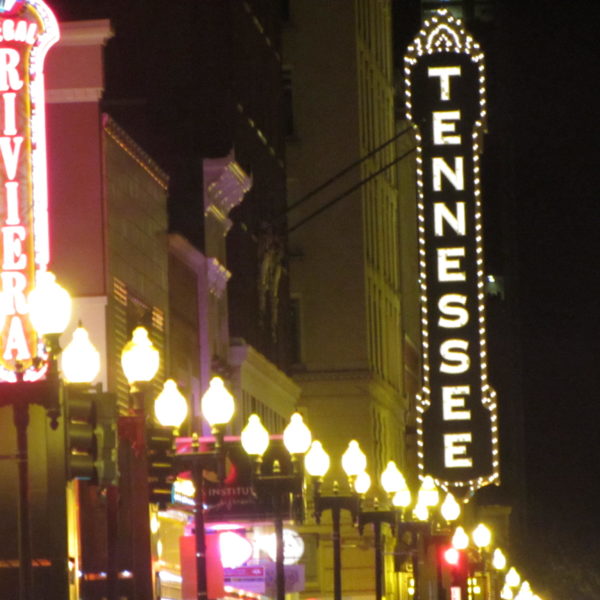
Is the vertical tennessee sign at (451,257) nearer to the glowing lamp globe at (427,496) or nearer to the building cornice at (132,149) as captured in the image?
the glowing lamp globe at (427,496)

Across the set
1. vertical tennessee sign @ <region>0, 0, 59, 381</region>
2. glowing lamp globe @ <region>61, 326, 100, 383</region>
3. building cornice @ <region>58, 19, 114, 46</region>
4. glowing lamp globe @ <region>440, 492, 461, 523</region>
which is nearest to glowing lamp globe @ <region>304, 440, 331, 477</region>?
vertical tennessee sign @ <region>0, 0, 59, 381</region>

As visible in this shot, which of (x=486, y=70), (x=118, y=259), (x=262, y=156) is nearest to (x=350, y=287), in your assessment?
(x=262, y=156)

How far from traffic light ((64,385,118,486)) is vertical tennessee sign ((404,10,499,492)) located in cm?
3910

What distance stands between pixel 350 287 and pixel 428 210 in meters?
10.2

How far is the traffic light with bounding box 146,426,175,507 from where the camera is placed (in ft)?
82.2

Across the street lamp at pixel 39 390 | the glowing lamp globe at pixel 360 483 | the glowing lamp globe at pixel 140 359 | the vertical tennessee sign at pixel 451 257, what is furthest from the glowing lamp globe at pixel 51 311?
the vertical tennessee sign at pixel 451 257

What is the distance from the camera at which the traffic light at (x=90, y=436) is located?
2216 cm

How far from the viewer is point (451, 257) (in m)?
62.9

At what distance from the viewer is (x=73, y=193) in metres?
35.1

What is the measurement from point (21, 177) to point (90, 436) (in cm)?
874

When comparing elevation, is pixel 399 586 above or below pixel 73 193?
below

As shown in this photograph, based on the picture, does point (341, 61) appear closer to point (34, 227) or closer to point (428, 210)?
point (428, 210)

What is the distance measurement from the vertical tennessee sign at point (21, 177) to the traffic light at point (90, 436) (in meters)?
6.44

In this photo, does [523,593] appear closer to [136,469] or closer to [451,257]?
[451,257]
